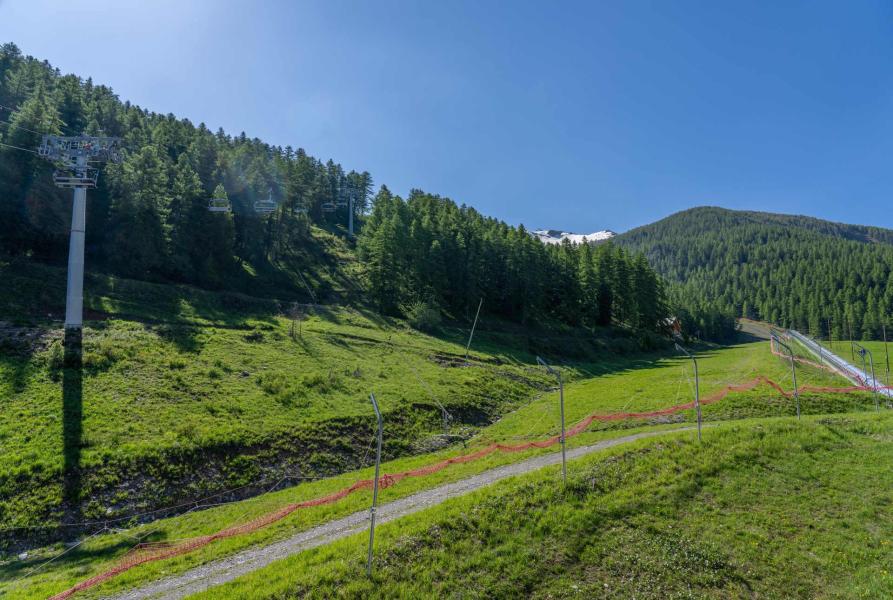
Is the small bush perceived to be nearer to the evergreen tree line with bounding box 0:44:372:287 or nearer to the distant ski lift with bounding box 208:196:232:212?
the evergreen tree line with bounding box 0:44:372:287

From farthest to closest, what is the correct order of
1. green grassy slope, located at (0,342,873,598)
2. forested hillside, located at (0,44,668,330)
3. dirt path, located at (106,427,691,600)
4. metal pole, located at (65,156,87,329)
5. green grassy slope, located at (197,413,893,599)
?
forested hillside, located at (0,44,668,330) < metal pole, located at (65,156,87,329) < green grassy slope, located at (0,342,873,598) < dirt path, located at (106,427,691,600) < green grassy slope, located at (197,413,893,599)

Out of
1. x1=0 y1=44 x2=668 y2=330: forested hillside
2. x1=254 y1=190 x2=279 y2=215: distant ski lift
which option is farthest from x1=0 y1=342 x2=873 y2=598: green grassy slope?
x1=254 y1=190 x2=279 y2=215: distant ski lift

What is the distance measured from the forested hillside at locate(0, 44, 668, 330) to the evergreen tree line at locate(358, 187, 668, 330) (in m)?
0.27

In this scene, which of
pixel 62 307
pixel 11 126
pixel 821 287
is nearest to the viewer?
pixel 62 307

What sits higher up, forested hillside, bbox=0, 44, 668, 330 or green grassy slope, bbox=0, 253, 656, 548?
forested hillside, bbox=0, 44, 668, 330

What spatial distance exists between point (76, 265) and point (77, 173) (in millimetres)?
8194

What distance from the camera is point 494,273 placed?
255 ft

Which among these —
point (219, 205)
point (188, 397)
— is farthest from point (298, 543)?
point (219, 205)

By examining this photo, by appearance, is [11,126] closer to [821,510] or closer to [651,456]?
[651,456]

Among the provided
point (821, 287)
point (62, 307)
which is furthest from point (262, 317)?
point (821, 287)

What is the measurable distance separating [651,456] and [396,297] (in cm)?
5231

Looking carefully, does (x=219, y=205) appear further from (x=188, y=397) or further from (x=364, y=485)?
(x=364, y=485)

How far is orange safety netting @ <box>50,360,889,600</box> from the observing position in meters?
14.8

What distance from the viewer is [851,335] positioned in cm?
13900
